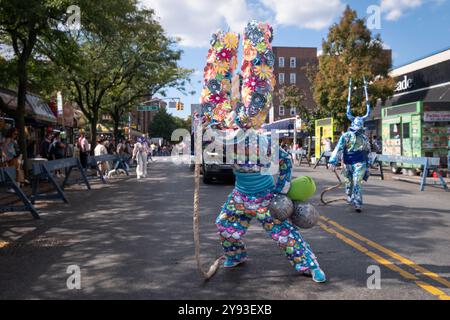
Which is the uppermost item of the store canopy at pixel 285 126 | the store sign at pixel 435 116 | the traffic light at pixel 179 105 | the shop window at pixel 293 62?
the shop window at pixel 293 62

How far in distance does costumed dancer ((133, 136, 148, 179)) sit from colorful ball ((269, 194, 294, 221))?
14.6m

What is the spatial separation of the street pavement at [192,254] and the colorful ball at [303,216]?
23.3 inches

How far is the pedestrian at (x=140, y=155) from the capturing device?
18734 mm

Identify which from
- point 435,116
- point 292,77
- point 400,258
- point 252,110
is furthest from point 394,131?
point 292,77

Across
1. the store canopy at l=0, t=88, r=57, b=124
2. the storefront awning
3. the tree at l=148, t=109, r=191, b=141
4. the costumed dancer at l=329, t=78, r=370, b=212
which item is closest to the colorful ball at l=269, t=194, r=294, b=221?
the costumed dancer at l=329, t=78, r=370, b=212

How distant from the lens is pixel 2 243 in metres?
6.93

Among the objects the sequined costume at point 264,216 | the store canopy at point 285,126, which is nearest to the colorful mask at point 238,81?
the sequined costume at point 264,216

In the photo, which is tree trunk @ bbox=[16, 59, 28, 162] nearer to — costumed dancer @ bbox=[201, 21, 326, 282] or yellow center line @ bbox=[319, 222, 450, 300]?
yellow center line @ bbox=[319, 222, 450, 300]

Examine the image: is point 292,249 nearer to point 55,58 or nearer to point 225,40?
point 225,40

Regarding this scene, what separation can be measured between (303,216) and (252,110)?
1265mm

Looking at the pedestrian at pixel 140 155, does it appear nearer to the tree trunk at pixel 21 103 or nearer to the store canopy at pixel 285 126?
the tree trunk at pixel 21 103

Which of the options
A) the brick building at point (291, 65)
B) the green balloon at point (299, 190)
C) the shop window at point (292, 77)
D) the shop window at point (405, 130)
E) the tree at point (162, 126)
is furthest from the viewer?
the tree at point (162, 126)

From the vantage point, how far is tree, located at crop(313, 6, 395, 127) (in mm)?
26172

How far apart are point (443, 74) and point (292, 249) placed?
2457 cm
